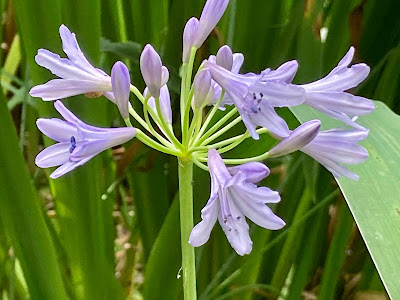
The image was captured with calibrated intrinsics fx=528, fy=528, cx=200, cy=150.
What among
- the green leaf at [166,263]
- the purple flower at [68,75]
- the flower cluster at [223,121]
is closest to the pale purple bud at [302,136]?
the flower cluster at [223,121]

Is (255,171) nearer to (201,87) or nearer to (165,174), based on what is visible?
(201,87)

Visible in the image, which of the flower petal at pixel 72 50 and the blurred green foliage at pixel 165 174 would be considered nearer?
the flower petal at pixel 72 50

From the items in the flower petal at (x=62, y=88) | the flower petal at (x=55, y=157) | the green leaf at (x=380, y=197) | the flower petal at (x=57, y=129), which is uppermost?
the flower petal at (x=62, y=88)

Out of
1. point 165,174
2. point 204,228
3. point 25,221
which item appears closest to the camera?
point 204,228

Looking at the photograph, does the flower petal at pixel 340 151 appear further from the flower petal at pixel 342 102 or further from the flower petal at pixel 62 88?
the flower petal at pixel 62 88

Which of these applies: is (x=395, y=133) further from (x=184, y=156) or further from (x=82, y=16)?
(x=82, y=16)

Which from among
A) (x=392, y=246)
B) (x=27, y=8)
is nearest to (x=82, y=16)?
(x=27, y=8)

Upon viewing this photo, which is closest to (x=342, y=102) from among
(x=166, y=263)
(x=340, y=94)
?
(x=340, y=94)
